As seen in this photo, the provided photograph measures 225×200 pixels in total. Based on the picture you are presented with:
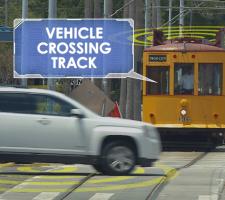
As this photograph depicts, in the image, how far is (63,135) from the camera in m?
15.9

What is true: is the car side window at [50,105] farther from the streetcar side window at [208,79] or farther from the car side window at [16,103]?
the streetcar side window at [208,79]

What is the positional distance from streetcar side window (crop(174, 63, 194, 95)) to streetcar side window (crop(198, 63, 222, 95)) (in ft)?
0.86

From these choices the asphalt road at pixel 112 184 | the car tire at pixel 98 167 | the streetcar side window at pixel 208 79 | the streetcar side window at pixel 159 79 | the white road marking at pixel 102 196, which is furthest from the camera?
the streetcar side window at pixel 159 79

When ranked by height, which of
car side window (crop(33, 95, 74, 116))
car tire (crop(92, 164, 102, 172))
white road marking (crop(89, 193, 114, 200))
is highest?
car side window (crop(33, 95, 74, 116))

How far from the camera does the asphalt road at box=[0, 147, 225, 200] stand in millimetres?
13008

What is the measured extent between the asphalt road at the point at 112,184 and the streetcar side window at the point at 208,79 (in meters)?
7.04

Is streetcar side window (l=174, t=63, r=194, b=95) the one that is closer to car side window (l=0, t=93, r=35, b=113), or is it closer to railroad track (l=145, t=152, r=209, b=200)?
railroad track (l=145, t=152, r=209, b=200)

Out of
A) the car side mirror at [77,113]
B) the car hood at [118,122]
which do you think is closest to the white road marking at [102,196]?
the car side mirror at [77,113]

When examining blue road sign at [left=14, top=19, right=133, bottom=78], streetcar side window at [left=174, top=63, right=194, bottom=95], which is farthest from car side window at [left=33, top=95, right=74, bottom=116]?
streetcar side window at [left=174, top=63, right=194, bottom=95]

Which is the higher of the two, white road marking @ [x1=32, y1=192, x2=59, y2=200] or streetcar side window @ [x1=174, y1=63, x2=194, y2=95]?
streetcar side window @ [x1=174, y1=63, x2=194, y2=95]

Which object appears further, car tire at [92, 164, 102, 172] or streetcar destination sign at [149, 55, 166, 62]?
streetcar destination sign at [149, 55, 166, 62]

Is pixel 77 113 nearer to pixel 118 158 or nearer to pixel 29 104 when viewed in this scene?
pixel 29 104

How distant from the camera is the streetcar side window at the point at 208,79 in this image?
2573 cm

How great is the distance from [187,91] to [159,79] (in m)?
1.00
